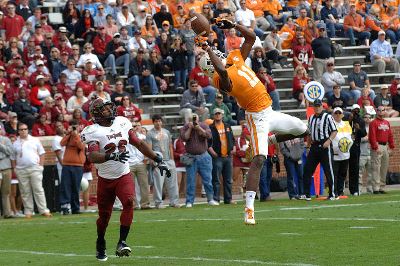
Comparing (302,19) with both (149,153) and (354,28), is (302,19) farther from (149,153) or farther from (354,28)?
(149,153)

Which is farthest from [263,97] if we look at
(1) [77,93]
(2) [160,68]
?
(2) [160,68]

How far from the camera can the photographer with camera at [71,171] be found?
21922 millimetres

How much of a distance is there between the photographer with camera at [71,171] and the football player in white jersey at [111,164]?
948cm

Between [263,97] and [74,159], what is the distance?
843 cm

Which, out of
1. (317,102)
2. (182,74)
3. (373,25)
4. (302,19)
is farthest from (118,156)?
(373,25)

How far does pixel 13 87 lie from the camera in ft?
79.5

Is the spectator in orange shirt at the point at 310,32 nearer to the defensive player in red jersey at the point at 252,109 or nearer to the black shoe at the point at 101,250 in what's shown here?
the defensive player in red jersey at the point at 252,109

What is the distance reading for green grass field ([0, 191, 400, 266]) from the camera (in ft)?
39.1

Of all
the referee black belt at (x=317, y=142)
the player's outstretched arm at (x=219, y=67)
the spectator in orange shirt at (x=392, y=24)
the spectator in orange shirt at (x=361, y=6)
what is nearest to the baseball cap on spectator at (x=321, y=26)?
the spectator in orange shirt at (x=392, y=24)

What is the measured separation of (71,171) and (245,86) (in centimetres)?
863

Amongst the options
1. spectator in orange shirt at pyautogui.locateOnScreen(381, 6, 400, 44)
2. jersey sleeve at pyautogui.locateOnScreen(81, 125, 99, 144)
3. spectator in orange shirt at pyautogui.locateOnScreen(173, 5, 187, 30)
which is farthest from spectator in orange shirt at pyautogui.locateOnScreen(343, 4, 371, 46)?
jersey sleeve at pyautogui.locateOnScreen(81, 125, 99, 144)

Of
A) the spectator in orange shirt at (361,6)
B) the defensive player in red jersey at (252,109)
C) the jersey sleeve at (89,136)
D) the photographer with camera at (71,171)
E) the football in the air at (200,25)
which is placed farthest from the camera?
the spectator in orange shirt at (361,6)

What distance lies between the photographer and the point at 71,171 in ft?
72.2

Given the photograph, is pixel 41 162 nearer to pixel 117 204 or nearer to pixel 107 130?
pixel 117 204
